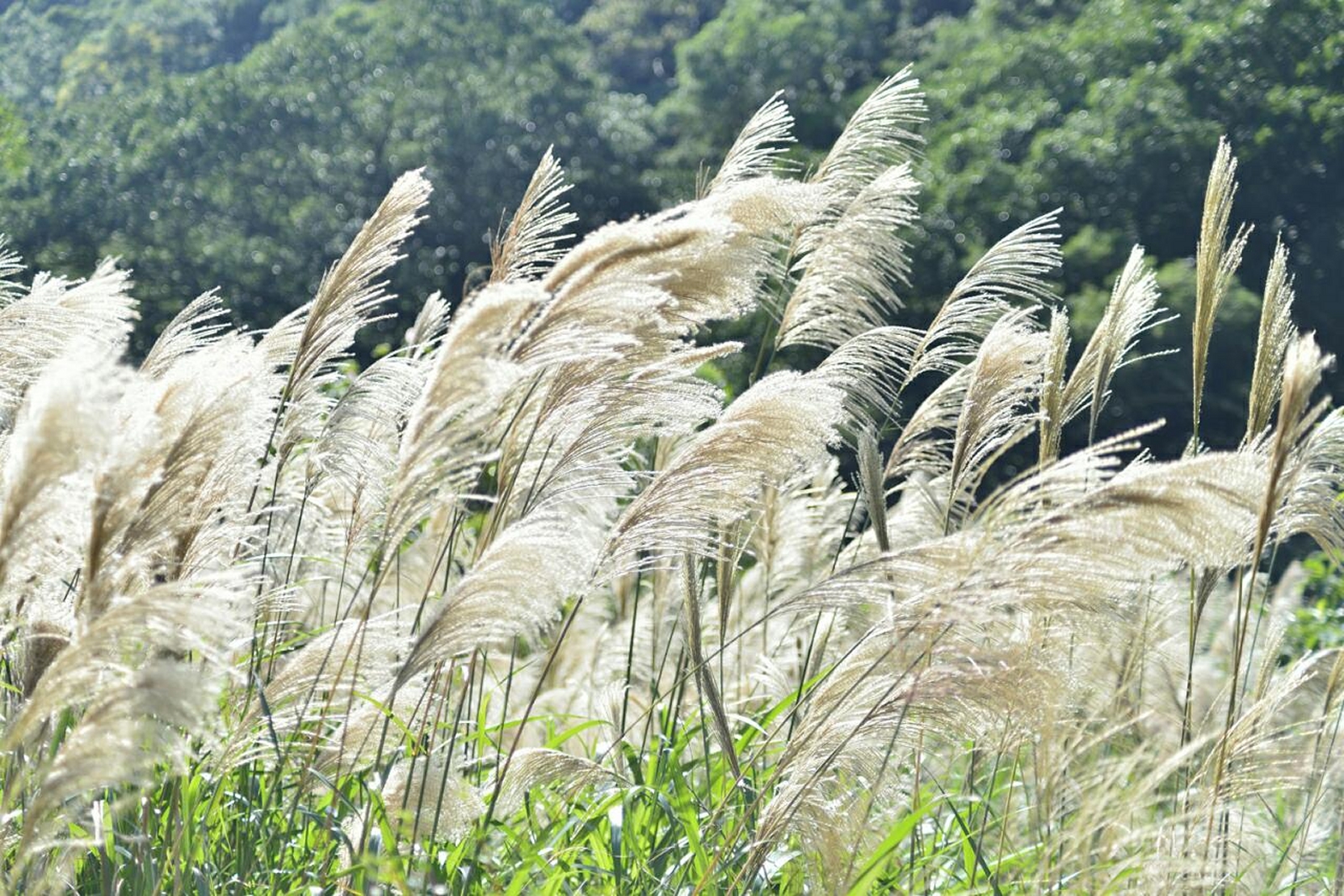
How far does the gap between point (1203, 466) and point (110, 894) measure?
6.19 ft

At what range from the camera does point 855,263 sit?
356 centimetres

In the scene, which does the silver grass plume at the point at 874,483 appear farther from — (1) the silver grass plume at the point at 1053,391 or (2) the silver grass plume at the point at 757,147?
(2) the silver grass plume at the point at 757,147

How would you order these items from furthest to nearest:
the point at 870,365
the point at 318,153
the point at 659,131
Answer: the point at 659,131
the point at 318,153
the point at 870,365

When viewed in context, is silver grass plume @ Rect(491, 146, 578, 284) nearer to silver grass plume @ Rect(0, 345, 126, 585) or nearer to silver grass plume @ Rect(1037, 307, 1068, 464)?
silver grass plume @ Rect(1037, 307, 1068, 464)

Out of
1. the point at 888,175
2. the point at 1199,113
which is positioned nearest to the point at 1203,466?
the point at 888,175

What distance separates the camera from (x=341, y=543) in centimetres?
354

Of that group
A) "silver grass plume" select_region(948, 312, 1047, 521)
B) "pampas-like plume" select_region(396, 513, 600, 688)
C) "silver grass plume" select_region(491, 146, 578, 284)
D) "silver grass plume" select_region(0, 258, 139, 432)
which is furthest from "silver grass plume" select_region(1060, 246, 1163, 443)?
"silver grass plume" select_region(0, 258, 139, 432)

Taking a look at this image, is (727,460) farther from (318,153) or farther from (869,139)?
(318,153)

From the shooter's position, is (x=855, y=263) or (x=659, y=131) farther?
(x=659, y=131)

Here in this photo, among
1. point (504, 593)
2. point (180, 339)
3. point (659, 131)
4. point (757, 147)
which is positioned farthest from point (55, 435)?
point (659, 131)

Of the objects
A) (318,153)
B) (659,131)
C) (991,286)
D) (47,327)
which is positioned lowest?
(991,286)

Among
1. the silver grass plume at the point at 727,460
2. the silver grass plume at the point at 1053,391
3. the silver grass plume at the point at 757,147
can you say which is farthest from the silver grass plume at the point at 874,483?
the silver grass plume at the point at 757,147

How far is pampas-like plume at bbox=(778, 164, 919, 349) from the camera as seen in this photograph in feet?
11.6

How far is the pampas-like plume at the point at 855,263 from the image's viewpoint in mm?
3535
